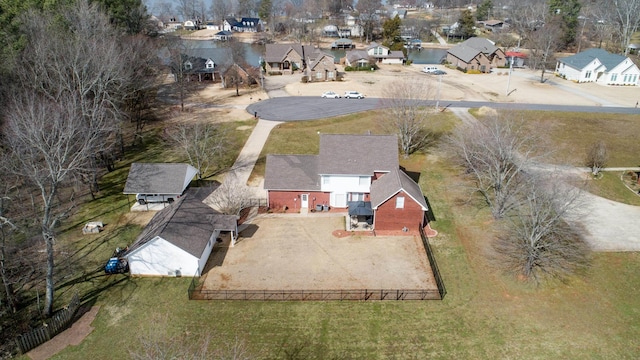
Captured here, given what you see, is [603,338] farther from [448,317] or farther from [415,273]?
[415,273]

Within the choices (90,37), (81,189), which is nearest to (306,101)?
(90,37)

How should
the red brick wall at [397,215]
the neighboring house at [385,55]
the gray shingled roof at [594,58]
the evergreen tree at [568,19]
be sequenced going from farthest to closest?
the evergreen tree at [568,19]
the neighboring house at [385,55]
the gray shingled roof at [594,58]
the red brick wall at [397,215]

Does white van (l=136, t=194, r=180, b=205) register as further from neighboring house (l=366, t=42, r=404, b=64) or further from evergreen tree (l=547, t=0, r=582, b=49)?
evergreen tree (l=547, t=0, r=582, b=49)

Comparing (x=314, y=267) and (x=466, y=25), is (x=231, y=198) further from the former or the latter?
(x=466, y=25)

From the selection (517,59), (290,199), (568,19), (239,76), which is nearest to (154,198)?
(290,199)

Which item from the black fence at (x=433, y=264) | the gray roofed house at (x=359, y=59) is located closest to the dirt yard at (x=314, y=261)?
the black fence at (x=433, y=264)

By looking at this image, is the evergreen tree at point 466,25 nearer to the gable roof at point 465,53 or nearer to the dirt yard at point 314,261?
the gable roof at point 465,53
